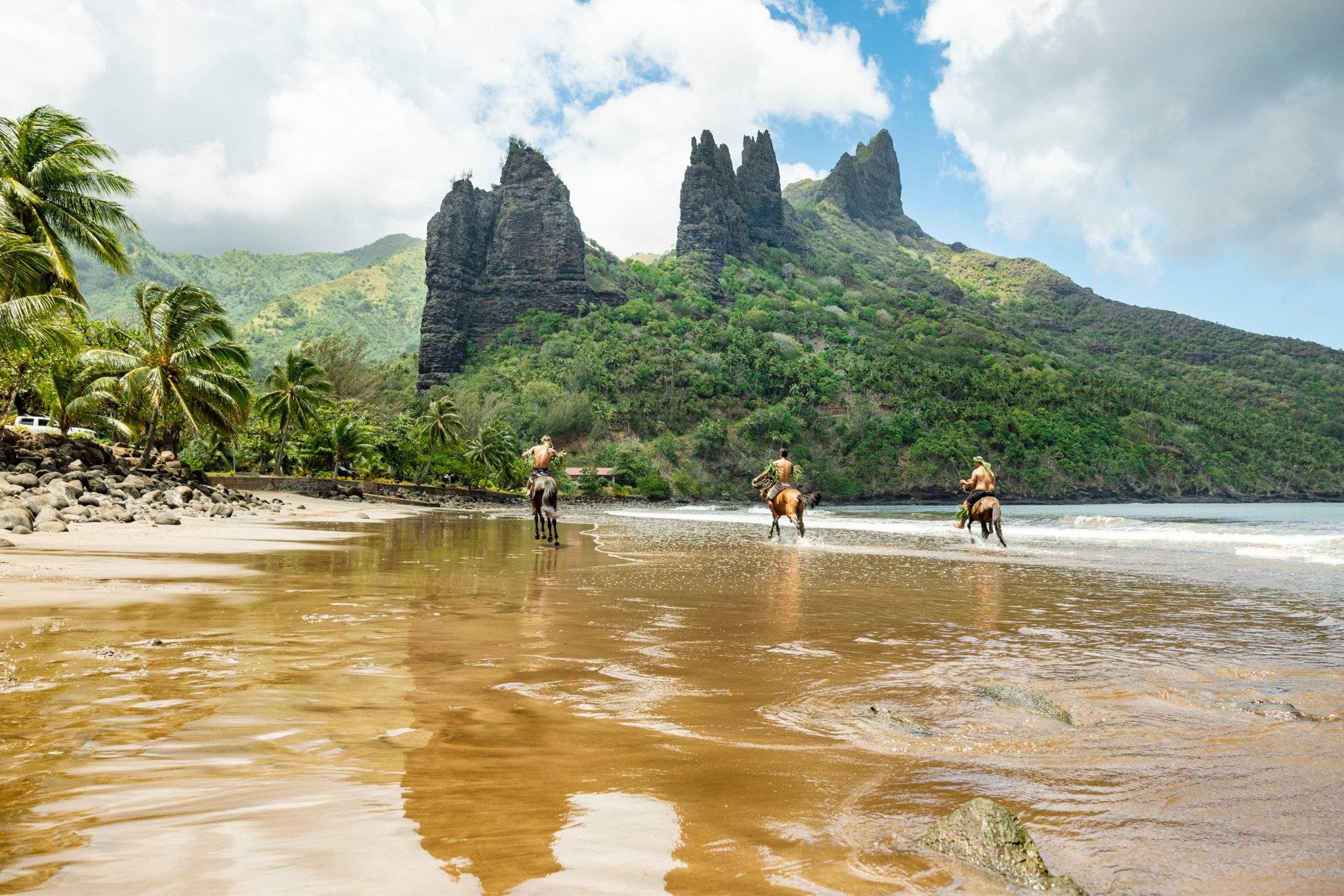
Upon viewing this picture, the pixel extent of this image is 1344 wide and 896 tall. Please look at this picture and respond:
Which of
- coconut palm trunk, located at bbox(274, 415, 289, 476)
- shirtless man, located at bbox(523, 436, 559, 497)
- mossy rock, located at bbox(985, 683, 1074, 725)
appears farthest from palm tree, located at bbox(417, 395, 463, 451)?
mossy rock, located at bbox(985, 683, 1074, 725)

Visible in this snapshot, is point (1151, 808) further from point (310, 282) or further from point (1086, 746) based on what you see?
point (310, 282)

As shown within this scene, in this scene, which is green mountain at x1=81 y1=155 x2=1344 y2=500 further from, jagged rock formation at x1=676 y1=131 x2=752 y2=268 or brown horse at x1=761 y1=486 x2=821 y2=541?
brown horse at x1=761 y1=486 x2=821 y2=541

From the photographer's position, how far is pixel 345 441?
164ft

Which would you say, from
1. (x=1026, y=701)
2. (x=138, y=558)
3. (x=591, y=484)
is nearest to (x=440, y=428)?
(x=591, y=484)

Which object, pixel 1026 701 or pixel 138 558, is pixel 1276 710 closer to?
pixel 1026 701

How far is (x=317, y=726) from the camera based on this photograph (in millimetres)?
3479

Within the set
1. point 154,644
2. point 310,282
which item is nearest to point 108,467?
point 154,644

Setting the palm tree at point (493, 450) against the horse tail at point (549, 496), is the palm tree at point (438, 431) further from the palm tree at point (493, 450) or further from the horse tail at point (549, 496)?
the horse tail at point (549, 496)

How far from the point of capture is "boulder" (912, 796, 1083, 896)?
2184 millimetres

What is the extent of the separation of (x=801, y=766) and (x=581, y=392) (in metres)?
98.5

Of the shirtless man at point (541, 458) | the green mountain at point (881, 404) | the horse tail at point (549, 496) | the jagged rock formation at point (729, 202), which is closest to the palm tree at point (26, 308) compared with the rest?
the shirtless man at point (541, 458)

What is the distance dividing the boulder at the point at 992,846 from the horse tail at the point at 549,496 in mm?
15021

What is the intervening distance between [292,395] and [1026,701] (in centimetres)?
4685

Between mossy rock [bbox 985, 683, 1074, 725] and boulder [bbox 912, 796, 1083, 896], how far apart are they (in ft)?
6.03
